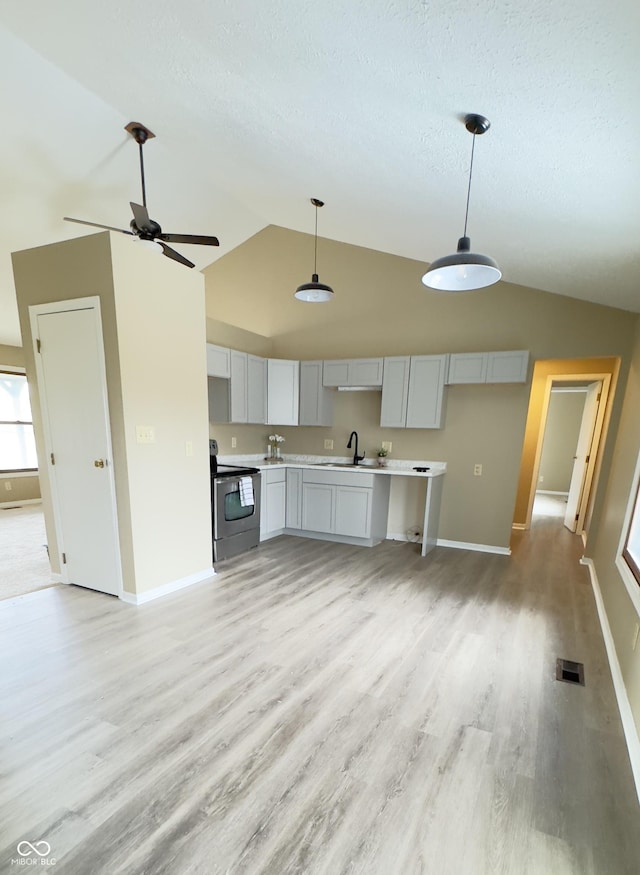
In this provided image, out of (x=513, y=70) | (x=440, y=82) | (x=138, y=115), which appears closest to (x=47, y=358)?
(x=138, y=115)

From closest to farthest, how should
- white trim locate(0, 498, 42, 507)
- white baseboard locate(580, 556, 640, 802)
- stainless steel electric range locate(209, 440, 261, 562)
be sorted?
white baseboard locate(580, 556, 640, 802) → stainless steel electric range locate(209, 440, 261, 562) → white trim locate(0, 498, 42, 507)

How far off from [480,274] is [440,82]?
2.73ft

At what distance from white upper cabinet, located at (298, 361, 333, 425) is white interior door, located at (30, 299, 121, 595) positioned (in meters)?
2.61

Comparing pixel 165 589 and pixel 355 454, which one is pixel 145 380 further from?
pixel 355 454

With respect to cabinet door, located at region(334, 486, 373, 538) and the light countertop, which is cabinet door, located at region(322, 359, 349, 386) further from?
cabinet door, located at region(334, 486, 373, 538)

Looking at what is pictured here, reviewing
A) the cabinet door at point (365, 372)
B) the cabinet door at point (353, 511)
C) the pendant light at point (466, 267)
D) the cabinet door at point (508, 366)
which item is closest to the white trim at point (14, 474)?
the cabinet door at point (353, 511)

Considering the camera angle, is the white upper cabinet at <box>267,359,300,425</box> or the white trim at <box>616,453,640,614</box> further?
the white upper cabinet at <box>267,359,300,425</box>

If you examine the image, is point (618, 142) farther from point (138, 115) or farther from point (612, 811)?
point (138, 115)

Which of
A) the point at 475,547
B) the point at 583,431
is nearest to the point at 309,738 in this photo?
the point at 475,547

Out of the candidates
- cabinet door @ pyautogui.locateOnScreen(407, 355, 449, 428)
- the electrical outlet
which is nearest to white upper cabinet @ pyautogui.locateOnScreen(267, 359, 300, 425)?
cabinet door @ pyautogui.locateOnScreen(407, 355, 449, 428)

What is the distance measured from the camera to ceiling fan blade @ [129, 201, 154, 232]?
2875 millimetres

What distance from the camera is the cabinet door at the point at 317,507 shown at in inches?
177

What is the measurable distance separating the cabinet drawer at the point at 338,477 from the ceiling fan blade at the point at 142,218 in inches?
115

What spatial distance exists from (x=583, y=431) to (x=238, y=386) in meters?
5.07
